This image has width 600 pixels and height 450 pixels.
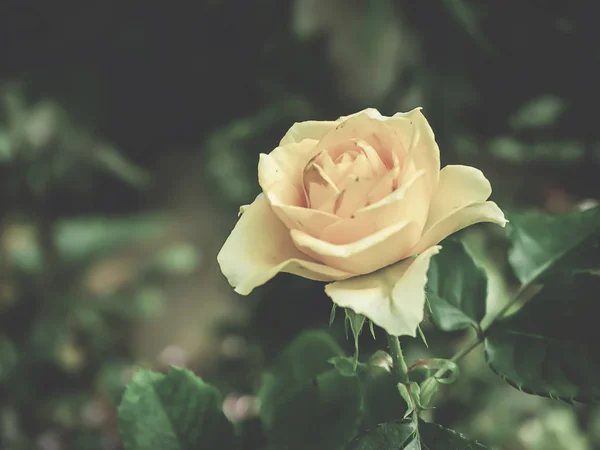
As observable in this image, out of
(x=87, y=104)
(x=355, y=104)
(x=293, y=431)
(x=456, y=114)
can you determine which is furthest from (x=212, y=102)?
(x=293, y=431)

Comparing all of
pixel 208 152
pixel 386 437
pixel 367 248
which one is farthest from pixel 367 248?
pixel 208 152

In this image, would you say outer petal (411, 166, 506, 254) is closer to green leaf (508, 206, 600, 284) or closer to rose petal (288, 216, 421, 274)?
rose petal (288, 216, 421, 274)

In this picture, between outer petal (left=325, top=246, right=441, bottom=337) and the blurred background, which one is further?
the blurred background

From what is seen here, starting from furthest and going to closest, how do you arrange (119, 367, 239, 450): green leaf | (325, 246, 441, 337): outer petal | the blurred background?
the blurred background → (119, 367, 239, 450): green leaf → (325, 246, 441, 337): outer petal

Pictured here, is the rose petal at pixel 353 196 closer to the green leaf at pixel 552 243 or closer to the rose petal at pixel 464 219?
the rose petal at pixel 464 219

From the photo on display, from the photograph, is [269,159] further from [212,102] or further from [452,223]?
[212,102]

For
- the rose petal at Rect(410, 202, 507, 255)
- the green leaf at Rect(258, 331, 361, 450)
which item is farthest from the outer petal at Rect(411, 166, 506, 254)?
the green leaf at Rect(258, 331, 361, 450)

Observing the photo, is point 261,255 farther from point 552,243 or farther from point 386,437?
point 552,243

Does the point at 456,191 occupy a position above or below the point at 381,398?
above
